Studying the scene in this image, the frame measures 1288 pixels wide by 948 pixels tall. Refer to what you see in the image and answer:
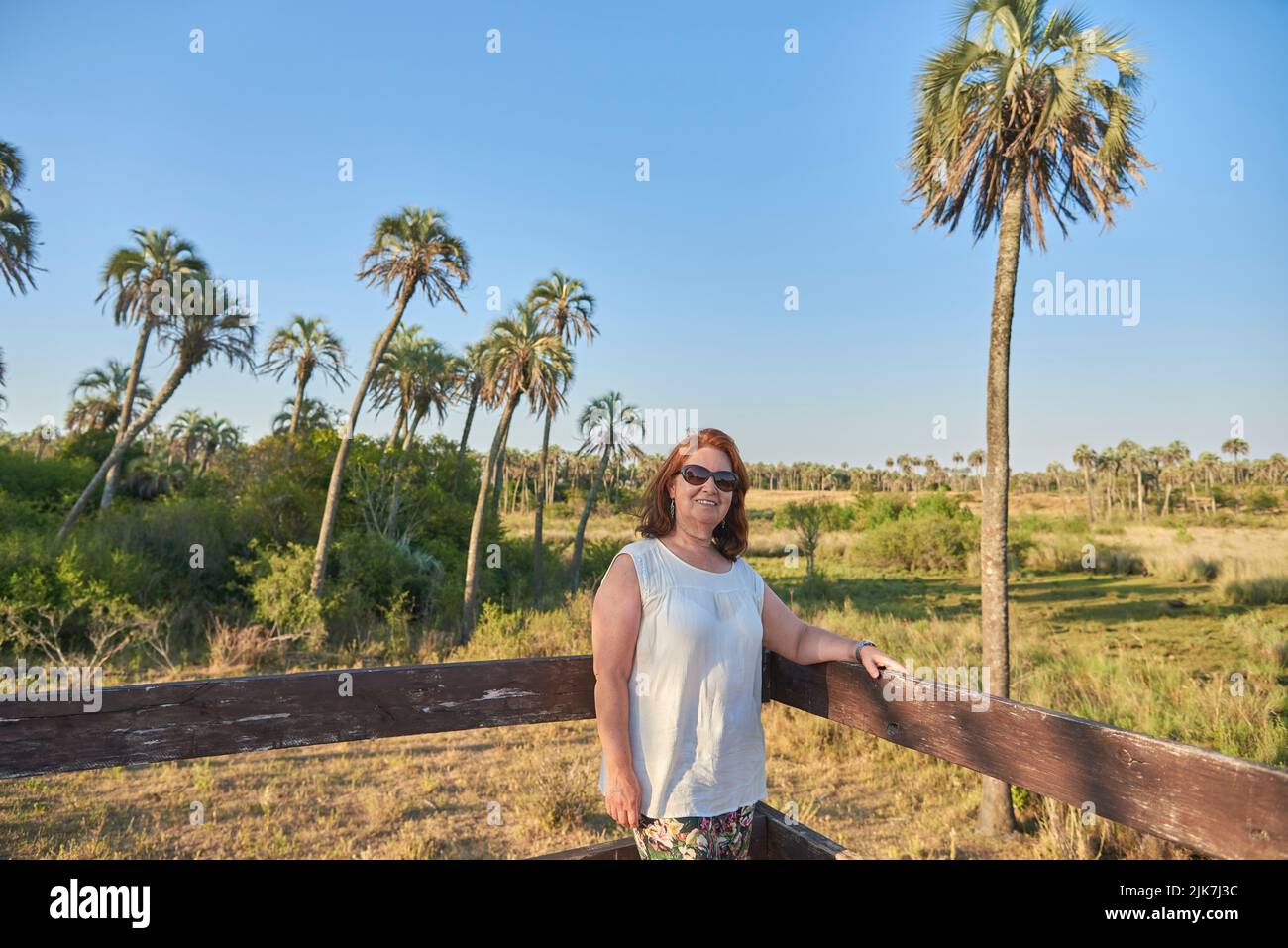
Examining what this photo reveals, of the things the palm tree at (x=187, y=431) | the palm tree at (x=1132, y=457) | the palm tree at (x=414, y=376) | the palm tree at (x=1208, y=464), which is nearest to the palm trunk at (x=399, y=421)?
the palm tree at (x=414, y=376)

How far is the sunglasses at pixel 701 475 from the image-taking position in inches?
90.6

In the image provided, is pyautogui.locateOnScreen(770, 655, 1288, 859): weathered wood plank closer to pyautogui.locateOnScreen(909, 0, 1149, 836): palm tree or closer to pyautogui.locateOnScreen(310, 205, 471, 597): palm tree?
pyautogui.locateOnScreen(909, 0, 1149, 836): palm tree

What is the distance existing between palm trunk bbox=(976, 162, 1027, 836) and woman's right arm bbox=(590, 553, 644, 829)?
24.9 ft

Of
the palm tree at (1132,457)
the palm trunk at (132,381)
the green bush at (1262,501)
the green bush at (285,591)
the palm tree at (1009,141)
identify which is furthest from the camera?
the palm tree at (1132,457)

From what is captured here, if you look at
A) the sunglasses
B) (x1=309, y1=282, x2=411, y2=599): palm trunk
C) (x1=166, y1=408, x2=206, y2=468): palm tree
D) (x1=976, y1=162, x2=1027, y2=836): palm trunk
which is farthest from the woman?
(x1=166, y1=408, x2=206, y2=468): palm tree

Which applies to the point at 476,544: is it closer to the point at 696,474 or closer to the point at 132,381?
the point at 132,381

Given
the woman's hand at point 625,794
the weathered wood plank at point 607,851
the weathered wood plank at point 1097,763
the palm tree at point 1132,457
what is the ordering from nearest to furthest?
the weathered wood plank at point 1097,763 < the woman's hand at point 625,794 < the weathered wood plank at point 607,851 < the palm tree at point 1132,457

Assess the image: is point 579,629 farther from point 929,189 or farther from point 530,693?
point 530,693

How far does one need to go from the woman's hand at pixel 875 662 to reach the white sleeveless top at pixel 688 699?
36 cm

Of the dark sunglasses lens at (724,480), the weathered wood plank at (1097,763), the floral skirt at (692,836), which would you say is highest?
the dark sunglasses lens at (724,480)

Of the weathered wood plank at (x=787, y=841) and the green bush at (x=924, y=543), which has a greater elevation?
the weathered wood plank at (x=787, y=841)

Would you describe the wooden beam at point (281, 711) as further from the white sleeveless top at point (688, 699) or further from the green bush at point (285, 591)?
the green bush at point (285, 591)

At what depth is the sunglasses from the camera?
2.30m
